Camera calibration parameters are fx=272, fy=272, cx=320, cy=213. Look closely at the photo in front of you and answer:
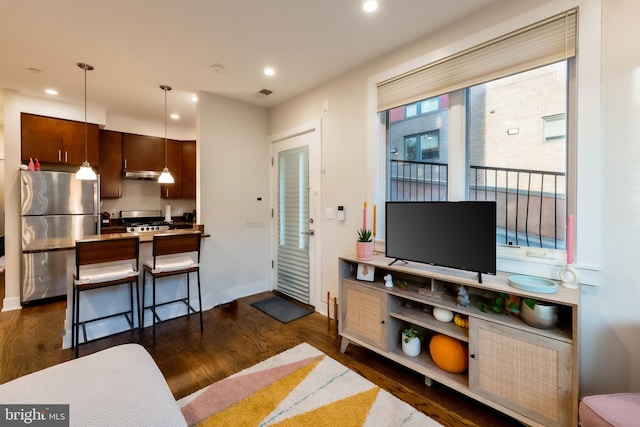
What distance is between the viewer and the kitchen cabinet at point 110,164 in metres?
4.29

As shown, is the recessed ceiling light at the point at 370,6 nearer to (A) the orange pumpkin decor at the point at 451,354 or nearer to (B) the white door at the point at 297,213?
(B) the white door at the point at 297,213

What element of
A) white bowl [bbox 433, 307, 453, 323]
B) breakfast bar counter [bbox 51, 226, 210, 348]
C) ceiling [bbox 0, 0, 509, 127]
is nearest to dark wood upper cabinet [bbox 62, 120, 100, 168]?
ceiling [bbox 0, 0, 509, 127]

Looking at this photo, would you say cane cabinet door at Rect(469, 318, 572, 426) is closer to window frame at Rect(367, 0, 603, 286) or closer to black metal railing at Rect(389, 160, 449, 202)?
window frame at Rect(367, 0, 603, 286)

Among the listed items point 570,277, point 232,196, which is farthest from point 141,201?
point 570,277

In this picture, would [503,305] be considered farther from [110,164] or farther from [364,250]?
[110,164]

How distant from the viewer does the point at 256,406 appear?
1752mm

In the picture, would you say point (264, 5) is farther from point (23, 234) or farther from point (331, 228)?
point (23, 234)

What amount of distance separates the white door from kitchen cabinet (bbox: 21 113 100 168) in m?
2.70

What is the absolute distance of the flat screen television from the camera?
5.75 feet

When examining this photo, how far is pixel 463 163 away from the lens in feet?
7.16

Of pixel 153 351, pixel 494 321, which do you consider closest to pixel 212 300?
pixel 153 351

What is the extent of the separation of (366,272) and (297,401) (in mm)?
1061

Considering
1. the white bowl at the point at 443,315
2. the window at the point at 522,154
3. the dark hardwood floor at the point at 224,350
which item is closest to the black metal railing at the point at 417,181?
the window at the point at 522,154

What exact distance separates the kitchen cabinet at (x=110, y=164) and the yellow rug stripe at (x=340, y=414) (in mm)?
4466
